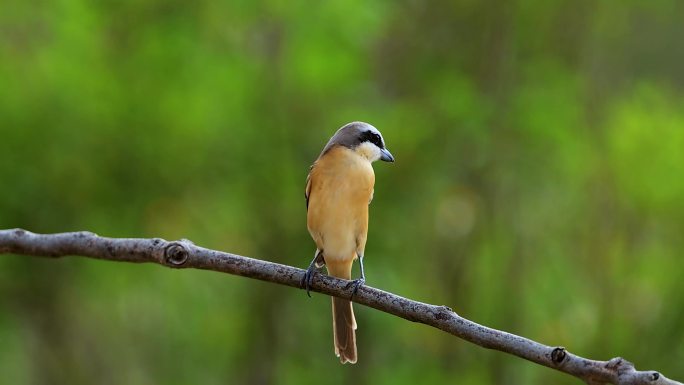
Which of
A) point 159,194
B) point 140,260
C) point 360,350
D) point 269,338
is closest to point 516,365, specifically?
point 360,350

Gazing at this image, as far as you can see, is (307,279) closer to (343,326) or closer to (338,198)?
(338,198)

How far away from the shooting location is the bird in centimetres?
444

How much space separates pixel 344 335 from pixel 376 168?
4111 mm

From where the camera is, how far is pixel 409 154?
8.65 meters

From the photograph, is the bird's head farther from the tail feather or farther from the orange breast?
the tail feather

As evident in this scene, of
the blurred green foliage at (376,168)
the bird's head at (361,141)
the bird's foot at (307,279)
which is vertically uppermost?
the blurred green foliage at (376,168)

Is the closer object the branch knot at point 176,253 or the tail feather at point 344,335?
the branch knot at point 176,253

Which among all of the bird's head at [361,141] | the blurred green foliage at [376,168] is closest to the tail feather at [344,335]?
the bird's head at [361,141]

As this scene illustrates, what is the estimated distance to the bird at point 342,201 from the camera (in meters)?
4.44

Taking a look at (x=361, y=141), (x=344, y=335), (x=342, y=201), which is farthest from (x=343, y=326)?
(x=361, y=141)

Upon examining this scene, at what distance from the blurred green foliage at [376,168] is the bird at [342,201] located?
3.65 m

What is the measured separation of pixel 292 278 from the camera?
10.2 ft

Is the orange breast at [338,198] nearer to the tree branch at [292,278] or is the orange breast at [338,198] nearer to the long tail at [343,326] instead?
the long tail at [343,326]

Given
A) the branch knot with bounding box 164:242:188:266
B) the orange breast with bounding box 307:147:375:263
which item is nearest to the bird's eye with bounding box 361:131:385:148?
the orange breast with bounding box 307:147:375:263
